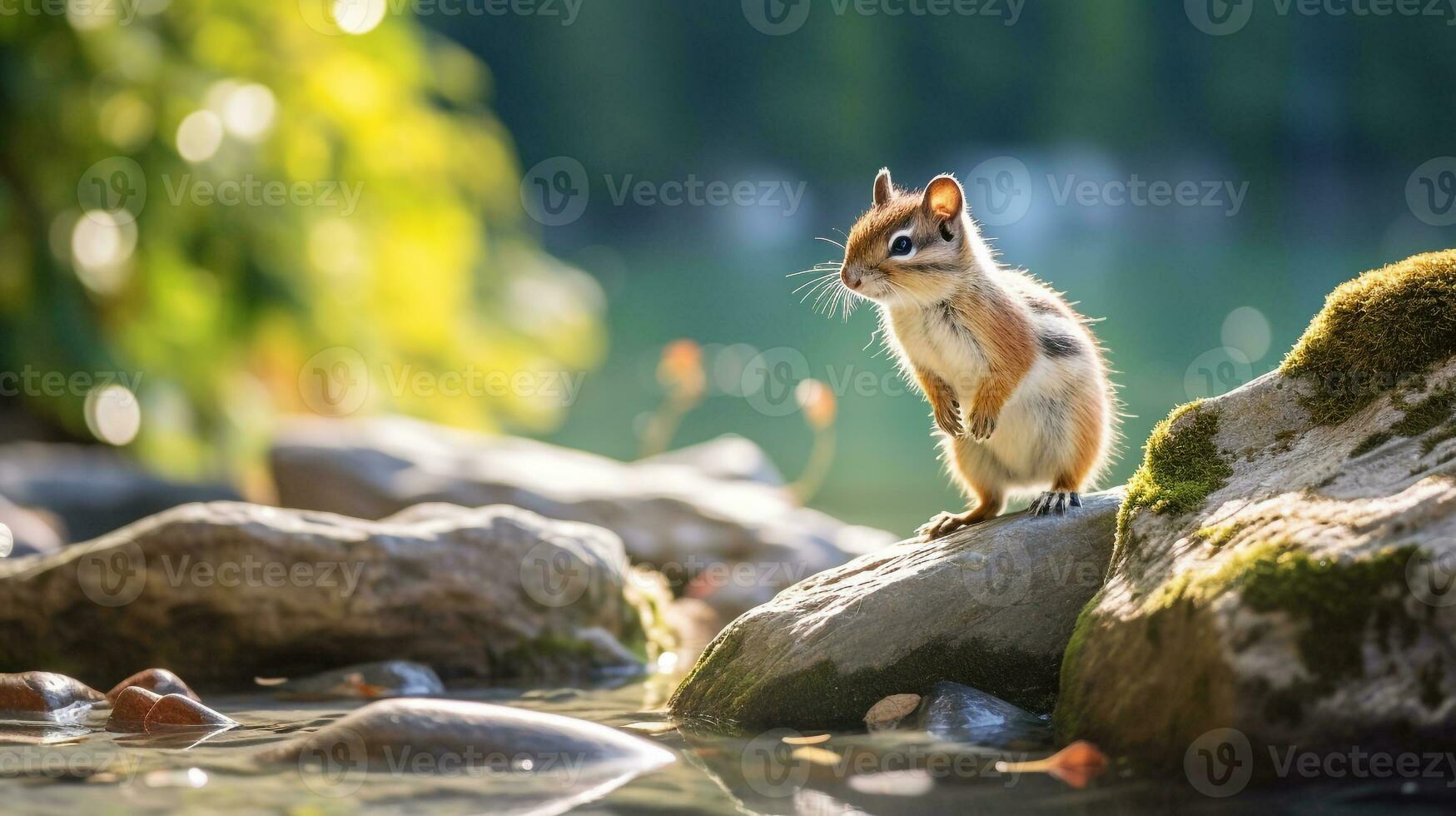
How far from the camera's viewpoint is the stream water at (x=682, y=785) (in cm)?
312

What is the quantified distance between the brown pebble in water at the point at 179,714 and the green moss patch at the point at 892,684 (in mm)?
1689

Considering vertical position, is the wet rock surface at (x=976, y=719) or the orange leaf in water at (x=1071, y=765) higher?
the wet rock surface at (x=976, y=719)

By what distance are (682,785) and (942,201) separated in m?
2.53

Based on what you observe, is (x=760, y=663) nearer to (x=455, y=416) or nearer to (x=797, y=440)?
(x=455, y=416)

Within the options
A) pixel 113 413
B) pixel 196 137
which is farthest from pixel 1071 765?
pixel 196 137

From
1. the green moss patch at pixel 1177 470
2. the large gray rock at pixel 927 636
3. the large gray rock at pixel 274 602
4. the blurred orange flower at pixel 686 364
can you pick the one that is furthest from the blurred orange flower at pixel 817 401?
the green moss patch at pixel 1177 470

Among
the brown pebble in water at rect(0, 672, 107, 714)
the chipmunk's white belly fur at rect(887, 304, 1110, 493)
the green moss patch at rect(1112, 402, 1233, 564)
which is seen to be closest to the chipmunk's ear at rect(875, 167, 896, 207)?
the chipmunk's white belly fur at rect(887, 304, 1110, 493)

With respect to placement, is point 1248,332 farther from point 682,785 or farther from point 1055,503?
point 682,785

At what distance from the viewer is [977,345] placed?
4.95 m

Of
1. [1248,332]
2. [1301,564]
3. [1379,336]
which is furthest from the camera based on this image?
[1248,332]

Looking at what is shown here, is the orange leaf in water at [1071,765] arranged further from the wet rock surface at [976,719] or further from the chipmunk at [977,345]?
the chipmunk at [977,345]

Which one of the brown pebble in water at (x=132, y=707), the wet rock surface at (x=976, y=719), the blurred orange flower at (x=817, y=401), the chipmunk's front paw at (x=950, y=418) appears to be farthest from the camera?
the blurred orange flower at (x=817, y=401)

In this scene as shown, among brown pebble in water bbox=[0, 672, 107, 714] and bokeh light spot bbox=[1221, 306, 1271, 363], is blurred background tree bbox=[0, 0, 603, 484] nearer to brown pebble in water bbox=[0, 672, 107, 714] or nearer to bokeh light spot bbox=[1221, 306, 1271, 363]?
brown pebble in water bbox=[0, 672, 107, 714]

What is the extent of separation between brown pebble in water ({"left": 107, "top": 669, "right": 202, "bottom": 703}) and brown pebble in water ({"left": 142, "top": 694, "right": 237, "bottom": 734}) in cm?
24
